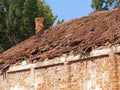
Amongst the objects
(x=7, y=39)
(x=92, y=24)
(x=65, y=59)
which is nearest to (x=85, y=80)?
(x=65, y=59)

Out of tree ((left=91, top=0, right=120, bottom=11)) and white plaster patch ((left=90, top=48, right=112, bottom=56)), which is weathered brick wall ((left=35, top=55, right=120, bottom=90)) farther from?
tree ((left=91, top=0, right=120, bottom=11))

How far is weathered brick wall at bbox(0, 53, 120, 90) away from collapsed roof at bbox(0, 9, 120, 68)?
419 mm

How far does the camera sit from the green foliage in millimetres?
35594

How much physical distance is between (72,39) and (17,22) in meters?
20.1

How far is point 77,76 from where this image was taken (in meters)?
14.5

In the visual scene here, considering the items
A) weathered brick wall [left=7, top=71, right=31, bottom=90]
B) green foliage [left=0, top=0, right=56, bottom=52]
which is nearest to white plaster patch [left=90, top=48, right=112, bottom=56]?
weathered brick wall [left=7, top=71, right=31, bottom=90]

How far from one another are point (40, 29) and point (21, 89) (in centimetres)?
462

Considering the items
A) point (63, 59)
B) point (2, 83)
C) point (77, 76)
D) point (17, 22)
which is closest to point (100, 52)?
point (77, 76)

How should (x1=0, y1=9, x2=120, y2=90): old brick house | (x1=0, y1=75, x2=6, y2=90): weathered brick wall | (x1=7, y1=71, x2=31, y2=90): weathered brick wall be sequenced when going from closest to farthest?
(x1=0, y1=9, x2=120, y2=90): old brick house, (x1=7, y1=71, x2=31, y2=90): weathered brick wall, (x1=0, y1=75, x2=6, y2=90): weathered brick wall

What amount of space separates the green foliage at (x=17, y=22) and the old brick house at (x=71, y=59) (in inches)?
594

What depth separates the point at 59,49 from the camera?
1573 cm

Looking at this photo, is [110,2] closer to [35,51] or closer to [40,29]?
[40,29]

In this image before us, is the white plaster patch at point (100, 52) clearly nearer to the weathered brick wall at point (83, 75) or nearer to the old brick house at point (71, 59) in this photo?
the old brick house at point (71, 59)

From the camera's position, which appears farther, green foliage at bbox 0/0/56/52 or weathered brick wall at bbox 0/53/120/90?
green foliage at bbox 0/0/56/52
